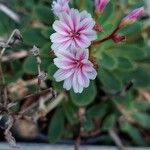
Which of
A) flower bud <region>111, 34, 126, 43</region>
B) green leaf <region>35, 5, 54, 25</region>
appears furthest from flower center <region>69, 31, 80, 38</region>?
green leaf <region>35, 5, 54, 25</region>

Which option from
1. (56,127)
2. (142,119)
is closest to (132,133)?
(142,119)

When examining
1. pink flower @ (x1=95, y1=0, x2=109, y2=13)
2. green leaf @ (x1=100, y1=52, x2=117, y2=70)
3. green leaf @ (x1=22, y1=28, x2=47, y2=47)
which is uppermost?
green leaf @ (x1=22, y1=28, x2=47, y2=47)

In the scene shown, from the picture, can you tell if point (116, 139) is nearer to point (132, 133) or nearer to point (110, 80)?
point (132, 133)

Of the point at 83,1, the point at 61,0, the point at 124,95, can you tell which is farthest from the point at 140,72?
the point at 61,0

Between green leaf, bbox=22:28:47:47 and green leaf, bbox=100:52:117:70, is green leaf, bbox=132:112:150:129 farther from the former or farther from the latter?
green leaf, bbox=22:28:47:47

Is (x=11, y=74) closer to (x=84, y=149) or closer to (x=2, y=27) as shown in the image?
(x=2, y=27)

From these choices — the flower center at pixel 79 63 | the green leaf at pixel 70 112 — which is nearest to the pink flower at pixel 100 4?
the flower center at pixel 79 63

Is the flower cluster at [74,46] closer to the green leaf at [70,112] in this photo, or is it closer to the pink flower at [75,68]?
the pink flower at [75,68]

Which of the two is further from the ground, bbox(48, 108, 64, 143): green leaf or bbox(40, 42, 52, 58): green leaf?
bbox(40, 42, 52, 58): green leaf
